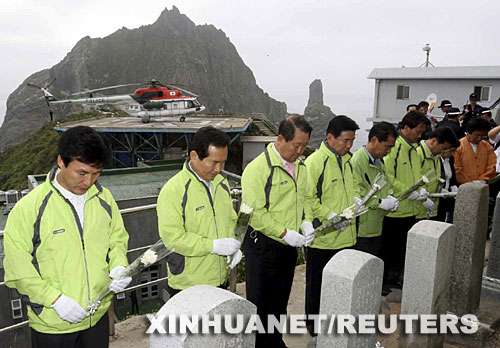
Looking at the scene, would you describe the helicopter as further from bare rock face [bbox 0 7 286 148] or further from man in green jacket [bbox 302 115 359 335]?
bare rock face [bbox 0 7 286 148]

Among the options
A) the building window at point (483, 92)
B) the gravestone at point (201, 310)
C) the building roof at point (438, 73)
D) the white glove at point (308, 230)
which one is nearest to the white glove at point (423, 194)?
the white glove at point (308, 230)

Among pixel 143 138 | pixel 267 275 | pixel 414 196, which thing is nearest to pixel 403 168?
pixel 414 196

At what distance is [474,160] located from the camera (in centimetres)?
641

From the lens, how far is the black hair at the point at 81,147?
2.61m

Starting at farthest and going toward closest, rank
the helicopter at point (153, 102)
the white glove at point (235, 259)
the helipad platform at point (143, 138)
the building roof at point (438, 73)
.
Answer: the helicopter at point (153, 102), the helipad platform at point (143, 138), the building roof at point (438, 73), the white glove at point (235, 259)

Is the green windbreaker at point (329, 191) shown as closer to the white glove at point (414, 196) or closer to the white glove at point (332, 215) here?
the white glove at point (332, 215)

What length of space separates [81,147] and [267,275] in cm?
228

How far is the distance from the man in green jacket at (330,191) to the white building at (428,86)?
77.8 feet

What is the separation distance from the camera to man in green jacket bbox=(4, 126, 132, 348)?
2.59m

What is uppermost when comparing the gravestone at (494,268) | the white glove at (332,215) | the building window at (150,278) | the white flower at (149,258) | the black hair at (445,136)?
the black hair at (445,136)

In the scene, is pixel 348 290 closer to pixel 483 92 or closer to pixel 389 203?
pixel 389 203

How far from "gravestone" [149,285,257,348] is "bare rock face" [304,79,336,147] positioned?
3113 inches

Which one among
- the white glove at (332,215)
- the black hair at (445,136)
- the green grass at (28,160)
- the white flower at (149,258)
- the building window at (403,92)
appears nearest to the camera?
the white flower at (149,258)

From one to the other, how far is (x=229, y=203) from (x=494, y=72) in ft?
87.9
